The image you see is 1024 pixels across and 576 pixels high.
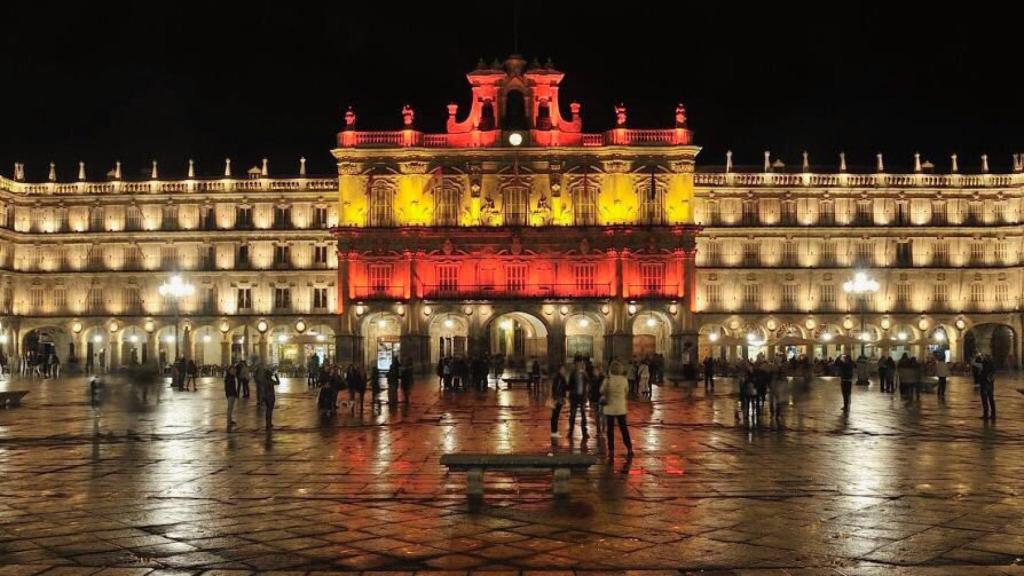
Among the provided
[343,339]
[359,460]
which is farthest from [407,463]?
[343,339]

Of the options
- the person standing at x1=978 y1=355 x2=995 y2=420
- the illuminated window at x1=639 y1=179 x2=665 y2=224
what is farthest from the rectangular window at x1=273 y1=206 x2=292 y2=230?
the person standing at x1=978 y1=355 x2=995 y2=420

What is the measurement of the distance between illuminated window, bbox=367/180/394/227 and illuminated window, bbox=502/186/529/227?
6916mm

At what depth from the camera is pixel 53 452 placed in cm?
1947

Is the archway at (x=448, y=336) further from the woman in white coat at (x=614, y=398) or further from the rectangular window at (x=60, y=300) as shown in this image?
the woman in white coat at (x=614, y=398)

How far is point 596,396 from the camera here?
23625 millimetres

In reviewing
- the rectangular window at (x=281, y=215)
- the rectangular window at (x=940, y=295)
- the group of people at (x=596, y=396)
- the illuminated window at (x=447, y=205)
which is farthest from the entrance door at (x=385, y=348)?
the group of people at (x=596, y=396)

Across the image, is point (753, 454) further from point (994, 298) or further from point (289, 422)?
point (994, 298)

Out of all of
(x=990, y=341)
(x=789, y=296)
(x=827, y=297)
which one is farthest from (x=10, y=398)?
(x=990, y=341)

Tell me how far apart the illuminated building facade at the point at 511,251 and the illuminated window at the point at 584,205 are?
0.14 meters

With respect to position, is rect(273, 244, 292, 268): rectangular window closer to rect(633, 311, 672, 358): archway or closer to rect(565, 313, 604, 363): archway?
rect(565, 313, 604, 363): archway

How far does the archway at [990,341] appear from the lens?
71.7 metres

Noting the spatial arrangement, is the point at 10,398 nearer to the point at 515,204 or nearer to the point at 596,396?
the point at 596,396

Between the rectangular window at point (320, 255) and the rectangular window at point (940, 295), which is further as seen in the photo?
the rectangular window at point (320, 255)

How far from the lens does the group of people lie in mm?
18391
